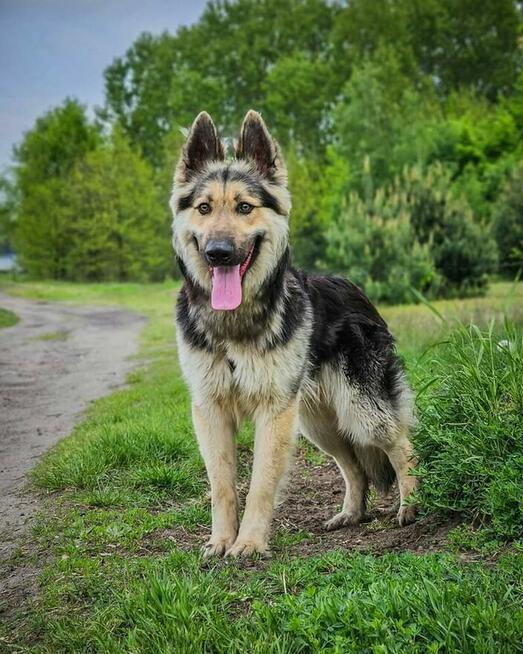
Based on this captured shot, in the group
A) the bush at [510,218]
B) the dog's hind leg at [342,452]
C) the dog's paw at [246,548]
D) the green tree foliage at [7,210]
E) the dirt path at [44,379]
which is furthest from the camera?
the green tree foliage at [7,210]

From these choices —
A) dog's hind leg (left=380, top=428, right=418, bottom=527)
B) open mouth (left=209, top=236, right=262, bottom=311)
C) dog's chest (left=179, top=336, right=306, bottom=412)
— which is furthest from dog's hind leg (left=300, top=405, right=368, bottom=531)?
open mouth (left=209, top=236, right=262, bottom=311)

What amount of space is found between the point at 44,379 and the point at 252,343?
821 cm

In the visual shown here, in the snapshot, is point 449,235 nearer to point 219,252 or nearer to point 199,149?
point 199,149

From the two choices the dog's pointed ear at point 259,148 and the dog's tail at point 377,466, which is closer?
the dog's pointed ear at point 259,148

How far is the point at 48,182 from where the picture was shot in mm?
42656

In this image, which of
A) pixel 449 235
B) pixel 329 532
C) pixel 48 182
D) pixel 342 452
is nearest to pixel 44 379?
pixel 342 452

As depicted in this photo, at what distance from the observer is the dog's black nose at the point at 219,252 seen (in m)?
4.49

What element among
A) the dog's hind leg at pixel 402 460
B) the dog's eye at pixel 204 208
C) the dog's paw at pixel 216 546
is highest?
the dog's eye at pixel 204 208

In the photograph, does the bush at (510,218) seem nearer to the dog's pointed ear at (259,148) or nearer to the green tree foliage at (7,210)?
the dog's pointed ear at (259,148)

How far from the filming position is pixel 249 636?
10.5 ft

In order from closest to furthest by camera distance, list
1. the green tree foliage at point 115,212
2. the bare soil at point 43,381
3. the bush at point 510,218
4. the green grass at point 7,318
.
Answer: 1. the bare soil at point 43,381
2. the green grass at point 7,318
3. the bush at point 510,218
4. the green tree foliage at point 115,212

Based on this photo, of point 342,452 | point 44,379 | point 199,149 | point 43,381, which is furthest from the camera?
point 44,379

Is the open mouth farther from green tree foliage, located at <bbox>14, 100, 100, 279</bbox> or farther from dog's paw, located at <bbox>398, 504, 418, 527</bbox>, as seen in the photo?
green tree foliage, located at <bbox>14, 100, 100, 279</bbox>

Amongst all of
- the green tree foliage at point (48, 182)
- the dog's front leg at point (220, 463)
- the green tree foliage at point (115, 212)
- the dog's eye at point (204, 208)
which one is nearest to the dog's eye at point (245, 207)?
the dog's eye at point (204, 208)
